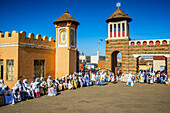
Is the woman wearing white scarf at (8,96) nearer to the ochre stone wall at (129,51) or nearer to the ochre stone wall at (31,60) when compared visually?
the ochre stone wall at (31,60)

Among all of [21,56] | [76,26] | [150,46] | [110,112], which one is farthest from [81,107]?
[150,46]

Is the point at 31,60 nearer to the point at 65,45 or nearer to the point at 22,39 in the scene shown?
the point at 22,39

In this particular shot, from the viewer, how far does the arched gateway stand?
65.9ft

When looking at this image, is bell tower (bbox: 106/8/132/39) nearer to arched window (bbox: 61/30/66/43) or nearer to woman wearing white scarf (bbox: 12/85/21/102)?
arched window (bbox: 61/30/66/43)

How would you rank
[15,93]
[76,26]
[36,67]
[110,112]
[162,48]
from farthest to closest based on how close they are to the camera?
[162,48], [76,26], [36,67], [15,93], [110,112]

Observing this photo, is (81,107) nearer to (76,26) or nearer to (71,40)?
(71,40)

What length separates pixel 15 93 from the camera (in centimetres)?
953

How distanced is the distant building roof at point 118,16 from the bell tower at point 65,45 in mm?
7393

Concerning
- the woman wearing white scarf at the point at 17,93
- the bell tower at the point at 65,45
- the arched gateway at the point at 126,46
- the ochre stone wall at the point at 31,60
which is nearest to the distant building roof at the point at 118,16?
the arched gateway at the point at 126,46

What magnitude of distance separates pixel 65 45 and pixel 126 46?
9.79 m

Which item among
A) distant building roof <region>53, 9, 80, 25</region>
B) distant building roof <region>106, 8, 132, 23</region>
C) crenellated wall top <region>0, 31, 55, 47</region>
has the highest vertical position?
distant building roof <region>106, 8, 132, 23</region>

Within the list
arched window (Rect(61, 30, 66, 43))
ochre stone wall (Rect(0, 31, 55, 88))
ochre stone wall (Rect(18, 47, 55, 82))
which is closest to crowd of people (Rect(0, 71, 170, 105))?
ochre stone wall (Rect(18, 47, 55, 82))

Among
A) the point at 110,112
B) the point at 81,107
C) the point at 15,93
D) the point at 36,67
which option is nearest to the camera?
the point at 110,112

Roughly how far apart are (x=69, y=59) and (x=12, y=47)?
5725 mm
